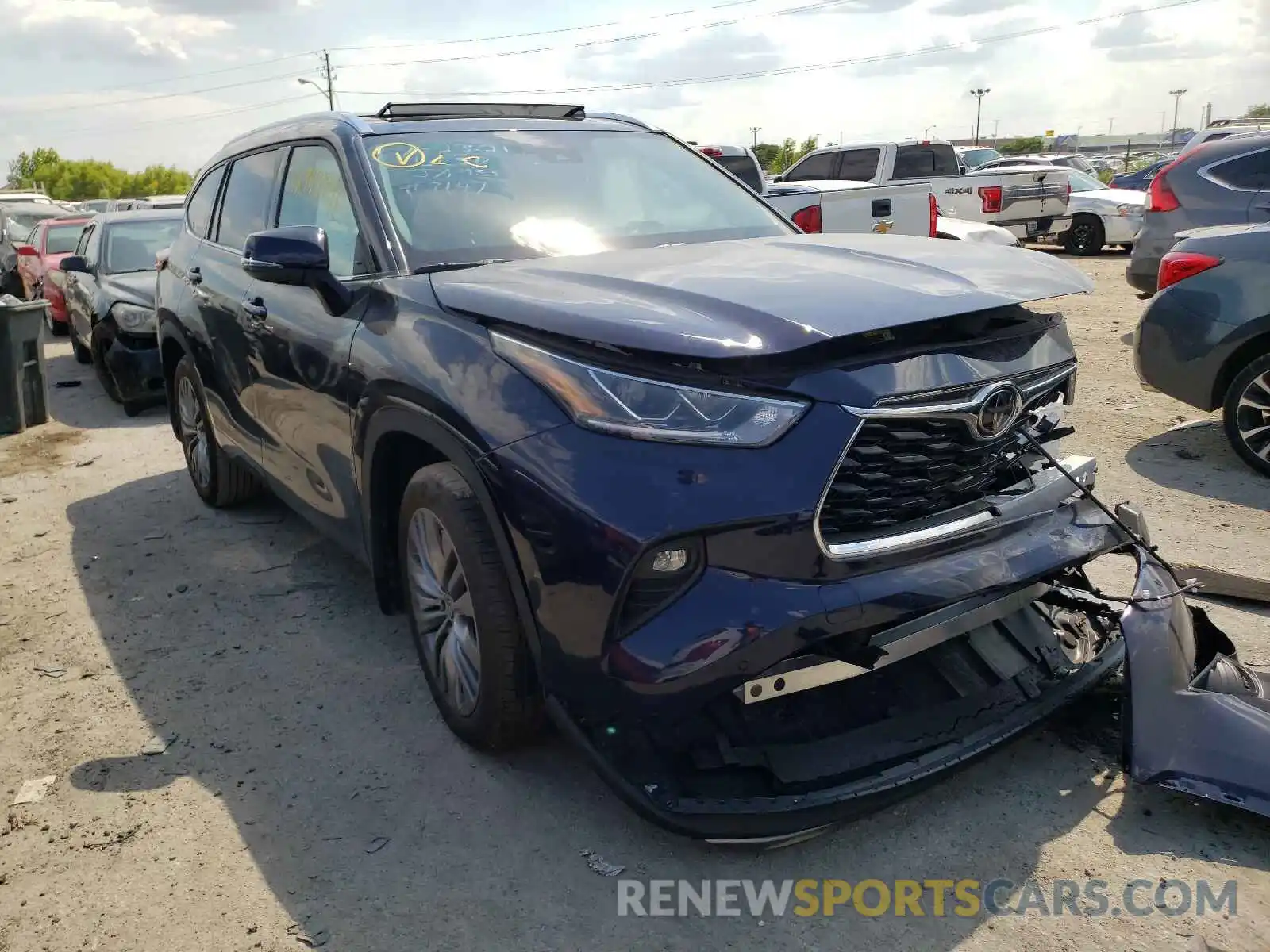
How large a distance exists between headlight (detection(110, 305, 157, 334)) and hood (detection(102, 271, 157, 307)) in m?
0.10

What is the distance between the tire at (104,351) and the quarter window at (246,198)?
175 inches

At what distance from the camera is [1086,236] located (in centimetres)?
1759

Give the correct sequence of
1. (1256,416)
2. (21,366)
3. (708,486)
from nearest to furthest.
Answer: (708,486) → (1256,416) → (21,366)

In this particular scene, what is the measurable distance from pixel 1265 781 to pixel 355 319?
9.48 feet

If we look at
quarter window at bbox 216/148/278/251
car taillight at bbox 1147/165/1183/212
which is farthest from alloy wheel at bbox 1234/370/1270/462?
quarter window at bbox 216/148/278/251

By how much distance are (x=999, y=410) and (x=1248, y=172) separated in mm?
7770

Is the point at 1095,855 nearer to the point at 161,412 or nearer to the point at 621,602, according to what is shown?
the point at 621,602

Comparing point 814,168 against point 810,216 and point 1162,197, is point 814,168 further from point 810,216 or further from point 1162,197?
point 1162,197

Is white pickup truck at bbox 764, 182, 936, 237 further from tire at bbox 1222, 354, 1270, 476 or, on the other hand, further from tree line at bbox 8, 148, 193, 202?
tree line at bbox 8, 148, 193, 202

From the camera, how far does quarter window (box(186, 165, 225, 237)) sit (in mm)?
5426

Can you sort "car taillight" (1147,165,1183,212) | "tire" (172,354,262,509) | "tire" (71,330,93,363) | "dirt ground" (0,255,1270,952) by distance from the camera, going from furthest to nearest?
"tire" (71,330,93,363) < "car taillight" (1147,165,1183,212) < "tire" (172,354,262,509) < "dirt ground" (0,255,1270,952)

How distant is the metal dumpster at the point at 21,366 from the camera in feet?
27.1

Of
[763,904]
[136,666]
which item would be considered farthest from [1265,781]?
[136,666]

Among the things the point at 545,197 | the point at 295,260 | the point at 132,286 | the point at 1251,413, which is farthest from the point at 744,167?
the point at 295,260
